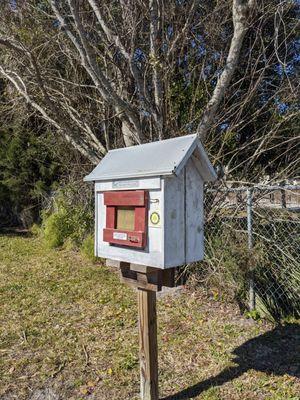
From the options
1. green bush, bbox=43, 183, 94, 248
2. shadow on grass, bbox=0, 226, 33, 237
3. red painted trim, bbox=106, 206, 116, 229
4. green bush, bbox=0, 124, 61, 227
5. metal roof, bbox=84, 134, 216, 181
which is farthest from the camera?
shadow on grass, bbox=0, 226, 33, 237

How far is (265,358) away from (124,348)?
4.43ft

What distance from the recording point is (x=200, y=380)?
3174 millimetres

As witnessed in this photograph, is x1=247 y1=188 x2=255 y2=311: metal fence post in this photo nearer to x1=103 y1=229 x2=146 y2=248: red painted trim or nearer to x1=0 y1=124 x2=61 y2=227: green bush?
x1=103 y1=229 x2=146 y2=248: red painted trim

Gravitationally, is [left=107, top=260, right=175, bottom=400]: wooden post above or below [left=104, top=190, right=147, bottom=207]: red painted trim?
below

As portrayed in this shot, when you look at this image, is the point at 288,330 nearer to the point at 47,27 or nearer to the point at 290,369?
the point at 290,369

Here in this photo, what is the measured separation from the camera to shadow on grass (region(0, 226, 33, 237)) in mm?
10611

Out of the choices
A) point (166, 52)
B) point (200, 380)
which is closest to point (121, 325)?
point (200, 380)

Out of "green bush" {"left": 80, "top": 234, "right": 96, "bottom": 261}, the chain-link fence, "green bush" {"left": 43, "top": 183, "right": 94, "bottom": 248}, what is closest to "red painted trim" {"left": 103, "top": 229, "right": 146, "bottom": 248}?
the chain-link fence

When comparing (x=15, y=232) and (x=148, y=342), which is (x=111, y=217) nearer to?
(x=148, y=342)

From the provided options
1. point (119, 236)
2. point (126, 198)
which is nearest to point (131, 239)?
point (119, 236)

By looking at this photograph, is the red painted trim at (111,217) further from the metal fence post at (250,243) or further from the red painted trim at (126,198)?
the metal fence post at (250,243)

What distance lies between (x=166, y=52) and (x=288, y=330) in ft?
13.1

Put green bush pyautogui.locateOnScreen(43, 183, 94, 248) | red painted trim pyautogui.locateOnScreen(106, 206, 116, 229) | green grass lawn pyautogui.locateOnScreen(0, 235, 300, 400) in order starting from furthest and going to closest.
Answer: green bush pyautogui.locateOnScreen(43, 183, 94, 248), green grass lawn pyautogui.locateOnScreen(0, 235, 300, 400), red painted trim pyautogui.locateOnScreen(106, 206, 116, 229)

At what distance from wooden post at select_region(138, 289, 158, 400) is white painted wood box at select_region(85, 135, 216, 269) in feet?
1.23
